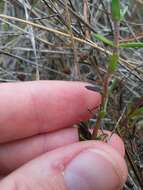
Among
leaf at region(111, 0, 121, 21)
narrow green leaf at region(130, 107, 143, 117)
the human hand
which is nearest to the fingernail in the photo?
the human hand

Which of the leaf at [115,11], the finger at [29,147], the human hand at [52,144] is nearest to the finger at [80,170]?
the human hand at [52,144]

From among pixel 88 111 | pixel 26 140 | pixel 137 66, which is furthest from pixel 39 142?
pixel 137 66

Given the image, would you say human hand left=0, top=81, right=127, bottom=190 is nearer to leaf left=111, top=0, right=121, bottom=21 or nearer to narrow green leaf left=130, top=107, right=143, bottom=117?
narrow green leaf left=130, top=107, right=143, bottom=117

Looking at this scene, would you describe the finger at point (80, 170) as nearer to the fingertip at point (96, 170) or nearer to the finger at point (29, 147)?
the fingertip at point (96, 170)

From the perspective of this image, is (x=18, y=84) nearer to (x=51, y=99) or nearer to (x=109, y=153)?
(x=51, y=99)

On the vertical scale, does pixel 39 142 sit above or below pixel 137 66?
below
